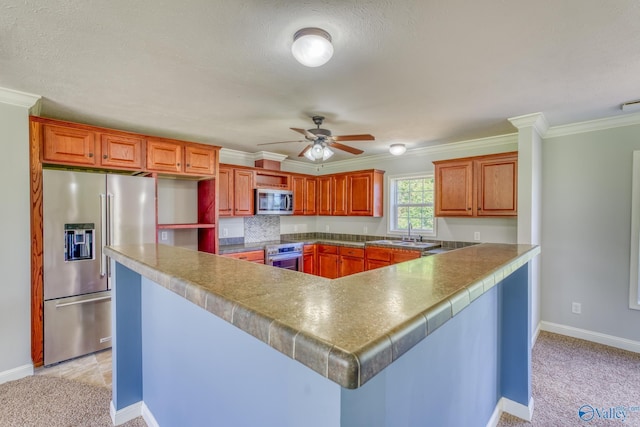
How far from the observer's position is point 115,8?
1.48 meters

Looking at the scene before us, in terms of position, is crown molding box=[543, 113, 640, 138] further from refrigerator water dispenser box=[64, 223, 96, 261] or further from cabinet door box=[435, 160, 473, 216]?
refrigerator water dispenser box=[64, 223, 96, 261]

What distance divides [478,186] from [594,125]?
128cm

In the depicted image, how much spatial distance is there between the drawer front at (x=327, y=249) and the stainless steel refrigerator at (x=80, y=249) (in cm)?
296

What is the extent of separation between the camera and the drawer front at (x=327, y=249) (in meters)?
5.16

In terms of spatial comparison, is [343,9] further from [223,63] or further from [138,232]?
[138,232]

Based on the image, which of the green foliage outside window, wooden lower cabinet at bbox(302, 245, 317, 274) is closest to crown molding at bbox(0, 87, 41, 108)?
wooden lower cabinet at bbox(302, 245, 317, 274)

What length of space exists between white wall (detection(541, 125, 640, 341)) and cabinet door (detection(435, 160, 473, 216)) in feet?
2.69

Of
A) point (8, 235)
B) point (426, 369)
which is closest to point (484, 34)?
point (426, 369)

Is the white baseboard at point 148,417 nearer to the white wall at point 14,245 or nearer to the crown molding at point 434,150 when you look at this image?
the white wall at point 14,245

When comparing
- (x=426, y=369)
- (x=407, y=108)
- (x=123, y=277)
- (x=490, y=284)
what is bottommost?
(x=426, y=369)

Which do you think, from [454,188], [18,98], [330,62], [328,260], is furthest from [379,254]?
[18,98]

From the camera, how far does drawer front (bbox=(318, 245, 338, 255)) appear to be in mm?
5161

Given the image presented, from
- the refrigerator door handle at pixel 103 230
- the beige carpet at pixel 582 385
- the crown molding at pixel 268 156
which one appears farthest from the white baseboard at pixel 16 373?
the beige carpet at pixel 582 385

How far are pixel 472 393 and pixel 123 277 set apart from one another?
2143 millimetres
